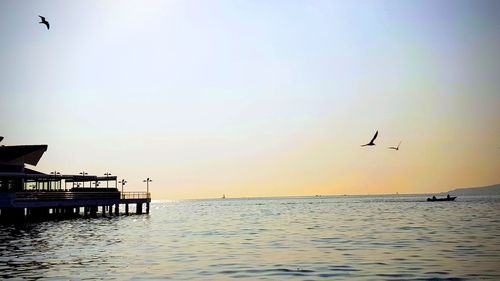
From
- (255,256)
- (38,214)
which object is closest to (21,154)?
(38,214)

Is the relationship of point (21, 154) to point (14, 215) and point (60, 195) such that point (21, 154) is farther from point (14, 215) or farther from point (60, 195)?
point (14, 215)

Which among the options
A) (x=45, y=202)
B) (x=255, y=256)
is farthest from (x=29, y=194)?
(x=255, y=256)

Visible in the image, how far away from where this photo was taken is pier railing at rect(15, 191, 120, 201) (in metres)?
71.1

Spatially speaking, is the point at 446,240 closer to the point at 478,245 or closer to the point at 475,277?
the point at 478,245

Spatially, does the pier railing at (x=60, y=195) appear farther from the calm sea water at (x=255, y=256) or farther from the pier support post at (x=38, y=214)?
the calm sea water at (x=255, y=256)

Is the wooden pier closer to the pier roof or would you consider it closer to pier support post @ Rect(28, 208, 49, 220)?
pier support post @ Rect(28, 208, 49, 220)

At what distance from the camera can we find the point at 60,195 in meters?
77.7

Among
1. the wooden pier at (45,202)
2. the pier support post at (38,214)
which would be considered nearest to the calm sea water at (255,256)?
the wooden pier at (45,202)

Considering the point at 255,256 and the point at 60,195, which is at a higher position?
the point at 60,195

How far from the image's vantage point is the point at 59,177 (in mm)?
87250

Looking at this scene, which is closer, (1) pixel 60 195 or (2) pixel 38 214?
(1) pixel 60 195

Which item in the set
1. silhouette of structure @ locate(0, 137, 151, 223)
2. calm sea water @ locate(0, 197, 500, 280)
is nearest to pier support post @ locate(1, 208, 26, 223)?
silhouette of structure @ locate(0, 137, 151, 223)

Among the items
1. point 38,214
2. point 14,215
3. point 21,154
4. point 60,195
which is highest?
point 21,154

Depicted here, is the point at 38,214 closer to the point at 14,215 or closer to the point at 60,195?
the point at 60,195
